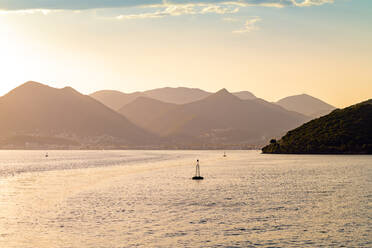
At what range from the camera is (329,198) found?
192 feet

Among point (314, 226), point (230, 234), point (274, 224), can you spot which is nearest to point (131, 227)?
point (230, 234)

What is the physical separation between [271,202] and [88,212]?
72.7ft

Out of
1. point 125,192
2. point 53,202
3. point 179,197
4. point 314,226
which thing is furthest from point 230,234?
point 125,192

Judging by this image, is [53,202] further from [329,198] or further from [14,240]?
[329,198]

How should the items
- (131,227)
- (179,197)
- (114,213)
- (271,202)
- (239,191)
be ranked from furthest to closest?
(239,191) → (179,197) → (271,202) → (114,213) → (131,227)

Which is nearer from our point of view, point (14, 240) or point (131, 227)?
point (14, 240)

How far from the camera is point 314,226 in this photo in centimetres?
3953

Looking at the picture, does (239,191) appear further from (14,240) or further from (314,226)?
(14,240)

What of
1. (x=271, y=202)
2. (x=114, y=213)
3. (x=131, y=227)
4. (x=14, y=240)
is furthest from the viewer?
(x=271, y=202)

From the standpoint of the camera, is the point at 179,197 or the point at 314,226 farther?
the point at 179,197

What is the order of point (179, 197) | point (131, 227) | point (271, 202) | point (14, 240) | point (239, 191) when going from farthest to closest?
point (239, 191)
point (179, 197)
point (271, 202)
point (131, 227)
point (14, 240)

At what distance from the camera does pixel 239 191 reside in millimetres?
69438

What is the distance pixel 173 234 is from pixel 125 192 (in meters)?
35.0

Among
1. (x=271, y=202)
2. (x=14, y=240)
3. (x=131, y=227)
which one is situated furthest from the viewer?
(x=271, y=202)
